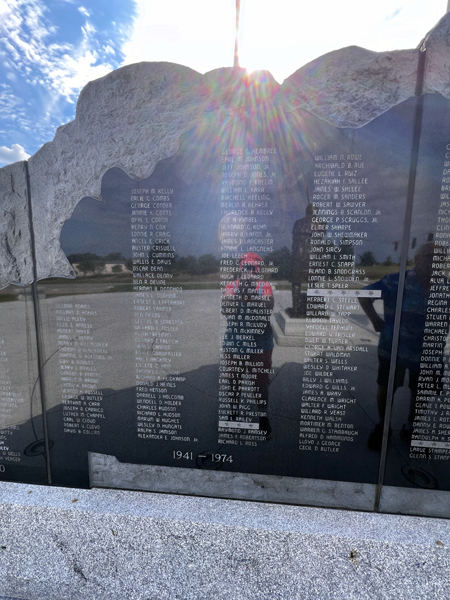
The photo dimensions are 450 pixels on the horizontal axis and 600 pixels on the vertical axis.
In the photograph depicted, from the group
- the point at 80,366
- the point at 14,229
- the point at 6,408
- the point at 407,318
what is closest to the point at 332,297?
the point at 407,318

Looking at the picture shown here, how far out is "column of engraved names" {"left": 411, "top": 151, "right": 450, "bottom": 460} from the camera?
2.26 m

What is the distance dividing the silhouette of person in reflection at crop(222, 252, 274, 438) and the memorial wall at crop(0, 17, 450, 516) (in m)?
0.02

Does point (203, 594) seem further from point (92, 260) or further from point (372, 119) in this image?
point (372, 119)

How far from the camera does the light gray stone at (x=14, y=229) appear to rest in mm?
2734

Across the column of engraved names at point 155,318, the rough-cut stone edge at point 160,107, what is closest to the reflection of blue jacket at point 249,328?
the column of engraved names at point 155,318

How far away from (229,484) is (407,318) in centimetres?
217

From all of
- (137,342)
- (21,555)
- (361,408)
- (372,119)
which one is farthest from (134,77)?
(21,555)

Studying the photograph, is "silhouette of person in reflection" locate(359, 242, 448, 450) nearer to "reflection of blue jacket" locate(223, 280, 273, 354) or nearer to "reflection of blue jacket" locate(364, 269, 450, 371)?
"reflection of blue jacket" locate(364, 269, 450, 371)

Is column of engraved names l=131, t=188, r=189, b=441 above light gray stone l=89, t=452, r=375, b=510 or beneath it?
above

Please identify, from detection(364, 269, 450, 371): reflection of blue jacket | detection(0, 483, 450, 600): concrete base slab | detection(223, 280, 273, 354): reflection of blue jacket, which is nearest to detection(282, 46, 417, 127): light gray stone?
detection(364, 269, 450, 371): reflection of blue jacket

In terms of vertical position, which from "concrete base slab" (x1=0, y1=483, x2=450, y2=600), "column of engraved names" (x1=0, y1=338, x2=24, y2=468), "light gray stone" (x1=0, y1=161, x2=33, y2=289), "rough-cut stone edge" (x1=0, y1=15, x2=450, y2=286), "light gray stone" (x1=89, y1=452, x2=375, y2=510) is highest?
"rough-cut stone edge" (x1=0, y1=15, x2=450, y2=286)

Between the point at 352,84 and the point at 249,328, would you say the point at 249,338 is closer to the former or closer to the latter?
the point at 249,328

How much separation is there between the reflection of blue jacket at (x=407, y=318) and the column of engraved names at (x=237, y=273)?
3.08 ft

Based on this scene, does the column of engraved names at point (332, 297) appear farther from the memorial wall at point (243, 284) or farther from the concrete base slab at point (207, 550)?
the concrete base slab at point (207, 550)
